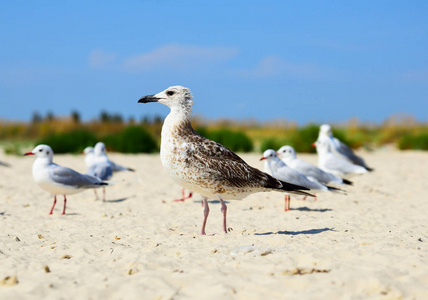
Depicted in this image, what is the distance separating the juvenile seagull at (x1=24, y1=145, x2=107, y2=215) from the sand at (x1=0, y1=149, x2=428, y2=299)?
47 centimetres

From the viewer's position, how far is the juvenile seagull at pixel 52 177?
29.1 feet

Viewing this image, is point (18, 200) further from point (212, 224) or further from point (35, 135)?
point (35, 135)

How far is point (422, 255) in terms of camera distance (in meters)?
4.89

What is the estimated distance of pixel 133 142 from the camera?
71.3ft

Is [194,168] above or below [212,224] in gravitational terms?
above

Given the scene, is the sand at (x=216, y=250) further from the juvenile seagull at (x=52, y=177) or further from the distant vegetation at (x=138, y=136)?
the distant vegetation at (x=138, y=136)

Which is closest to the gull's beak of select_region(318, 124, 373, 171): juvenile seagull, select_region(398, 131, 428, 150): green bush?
select_region(318, 124, 373, 171): juvenile seagull

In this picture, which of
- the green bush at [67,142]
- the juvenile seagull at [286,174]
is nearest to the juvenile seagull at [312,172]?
the juvenile seagull at [286,174]

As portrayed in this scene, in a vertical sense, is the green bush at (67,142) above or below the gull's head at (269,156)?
below

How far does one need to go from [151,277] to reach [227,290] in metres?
0.74

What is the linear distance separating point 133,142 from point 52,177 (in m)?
12.9

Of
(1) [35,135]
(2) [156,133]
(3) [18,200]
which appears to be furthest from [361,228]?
(1) [35,135]

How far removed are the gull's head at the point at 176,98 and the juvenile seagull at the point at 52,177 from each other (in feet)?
11.0

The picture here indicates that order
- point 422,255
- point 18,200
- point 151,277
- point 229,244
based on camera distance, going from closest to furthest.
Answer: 1. point 151,277
2. point 422,255
3. point 229,244
4. point 18,200
